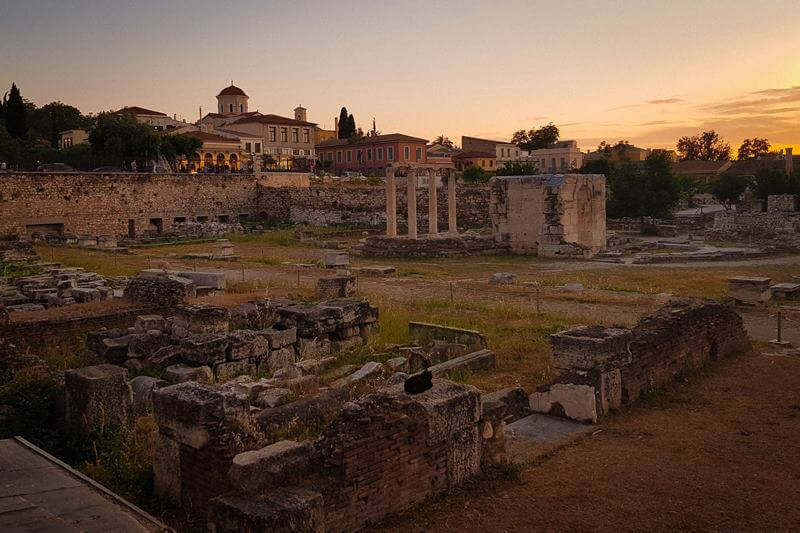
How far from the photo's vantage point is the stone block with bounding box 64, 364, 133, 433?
8.30 metres

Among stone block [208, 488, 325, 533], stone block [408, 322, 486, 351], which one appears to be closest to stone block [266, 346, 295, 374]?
stone block [408, 322, 486, 351]

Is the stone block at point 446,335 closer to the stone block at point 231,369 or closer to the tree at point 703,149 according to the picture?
the stone block at point 231,369

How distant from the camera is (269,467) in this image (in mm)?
5902

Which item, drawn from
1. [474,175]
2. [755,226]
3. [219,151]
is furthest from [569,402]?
[219,151]

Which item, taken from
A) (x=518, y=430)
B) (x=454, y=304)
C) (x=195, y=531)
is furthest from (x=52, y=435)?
(x=454, y=304)

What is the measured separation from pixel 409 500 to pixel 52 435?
4.60m

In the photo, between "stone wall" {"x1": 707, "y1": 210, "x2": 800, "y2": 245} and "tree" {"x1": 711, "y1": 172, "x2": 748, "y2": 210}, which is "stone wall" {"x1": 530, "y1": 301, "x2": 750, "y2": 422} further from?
"tree" {"x1": 711, "y1": 172, "x2": 748, "y2": 210}

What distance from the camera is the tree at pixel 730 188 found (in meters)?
69.2

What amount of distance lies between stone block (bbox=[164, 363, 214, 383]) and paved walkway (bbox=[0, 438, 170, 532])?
4.16 metres

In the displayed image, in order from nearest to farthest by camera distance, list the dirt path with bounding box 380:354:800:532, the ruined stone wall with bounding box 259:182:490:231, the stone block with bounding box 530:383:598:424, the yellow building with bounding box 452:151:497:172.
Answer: the dirt path with bounding box 380:354:800:532, the stone block with bounding box 530:383:598:424, the ruined stone wall with bounding box 259:182:490:231, the yellow building with bounding box 452:151:497:172

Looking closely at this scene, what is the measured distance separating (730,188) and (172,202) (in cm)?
5295

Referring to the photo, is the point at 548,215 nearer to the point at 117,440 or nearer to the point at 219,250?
the point at 219,250

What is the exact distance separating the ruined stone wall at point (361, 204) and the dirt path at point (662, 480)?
127 ft

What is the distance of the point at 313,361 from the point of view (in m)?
11.9
